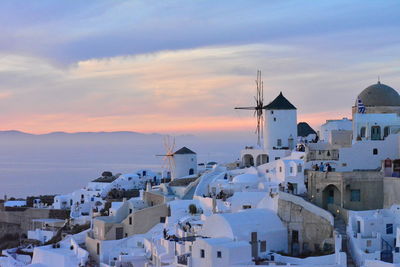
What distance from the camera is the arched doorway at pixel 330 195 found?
29.6 m

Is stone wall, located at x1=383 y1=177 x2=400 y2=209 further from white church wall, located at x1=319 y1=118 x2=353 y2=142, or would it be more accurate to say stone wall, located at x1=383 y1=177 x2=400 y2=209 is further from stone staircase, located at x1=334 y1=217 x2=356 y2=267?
white church wall, located at x1=319 y1=118 x2=353 y2=142

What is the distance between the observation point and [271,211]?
2959 centimetres

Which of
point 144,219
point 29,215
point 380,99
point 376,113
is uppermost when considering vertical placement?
point 380,99

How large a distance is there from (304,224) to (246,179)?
26.5 feet

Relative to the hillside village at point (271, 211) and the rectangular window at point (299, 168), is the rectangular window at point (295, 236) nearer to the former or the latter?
the hillside village at point (271, 211)

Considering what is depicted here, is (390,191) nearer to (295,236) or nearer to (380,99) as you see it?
(295,236)

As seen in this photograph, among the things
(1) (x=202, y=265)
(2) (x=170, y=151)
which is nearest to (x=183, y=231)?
(1) (x=202, y=265)

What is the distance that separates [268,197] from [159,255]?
500cm

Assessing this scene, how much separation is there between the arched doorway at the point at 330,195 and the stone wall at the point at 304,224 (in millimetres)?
1416

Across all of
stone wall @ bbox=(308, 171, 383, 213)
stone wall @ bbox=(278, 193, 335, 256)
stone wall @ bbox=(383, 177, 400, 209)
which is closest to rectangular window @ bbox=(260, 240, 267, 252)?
stone wall @ bbox=(278, 193, 335, 256)

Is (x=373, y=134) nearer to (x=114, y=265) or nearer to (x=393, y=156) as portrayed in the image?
(x=393, y=156)

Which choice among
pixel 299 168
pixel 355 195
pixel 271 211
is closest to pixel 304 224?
pixel 271 211

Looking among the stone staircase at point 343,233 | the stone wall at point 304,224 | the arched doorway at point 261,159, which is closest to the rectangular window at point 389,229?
the stone staircase at point 343,233

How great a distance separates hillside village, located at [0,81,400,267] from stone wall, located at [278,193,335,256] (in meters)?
0.04
